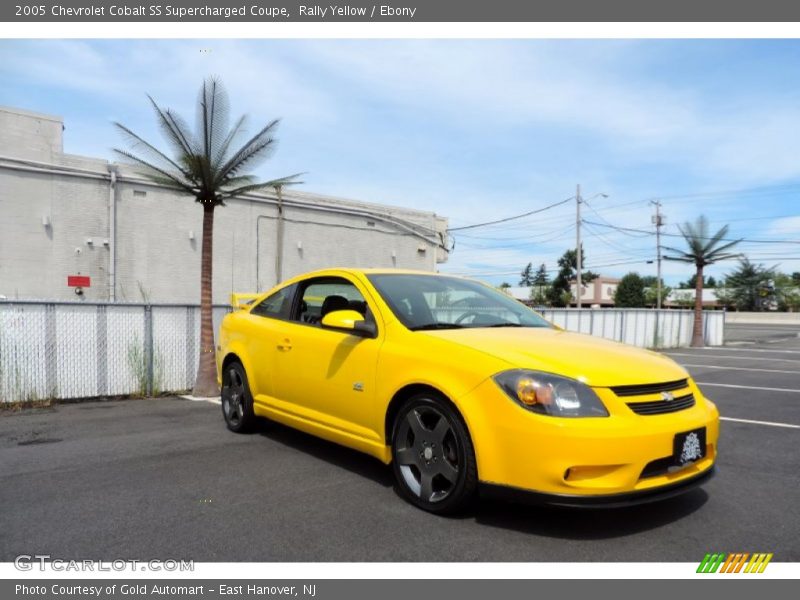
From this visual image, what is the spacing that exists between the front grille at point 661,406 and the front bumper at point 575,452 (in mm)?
43

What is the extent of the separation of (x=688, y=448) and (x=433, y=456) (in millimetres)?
1416

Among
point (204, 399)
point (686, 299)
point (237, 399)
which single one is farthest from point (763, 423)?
point (686, 299)

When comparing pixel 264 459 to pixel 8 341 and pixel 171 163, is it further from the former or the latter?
pixel 171 163

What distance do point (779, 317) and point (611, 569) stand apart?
2303 inches

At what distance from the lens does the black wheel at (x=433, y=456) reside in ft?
10.7

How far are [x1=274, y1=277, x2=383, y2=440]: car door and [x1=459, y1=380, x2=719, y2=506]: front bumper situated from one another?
3.24 ft

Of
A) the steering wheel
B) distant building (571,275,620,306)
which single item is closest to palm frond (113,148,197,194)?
the steering wheel

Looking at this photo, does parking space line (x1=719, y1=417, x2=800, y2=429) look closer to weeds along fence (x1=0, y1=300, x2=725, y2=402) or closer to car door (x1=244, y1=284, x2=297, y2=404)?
car door (x1=244, y1=284, x2=297, y2=404)

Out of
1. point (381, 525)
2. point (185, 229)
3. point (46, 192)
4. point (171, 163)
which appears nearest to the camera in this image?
point (381, 525)

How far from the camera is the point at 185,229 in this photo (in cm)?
1991

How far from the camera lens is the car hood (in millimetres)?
3189

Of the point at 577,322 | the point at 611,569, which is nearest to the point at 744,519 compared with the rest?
the point at 611,569

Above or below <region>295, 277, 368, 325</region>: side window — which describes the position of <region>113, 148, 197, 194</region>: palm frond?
above

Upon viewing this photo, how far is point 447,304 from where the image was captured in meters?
4.58
